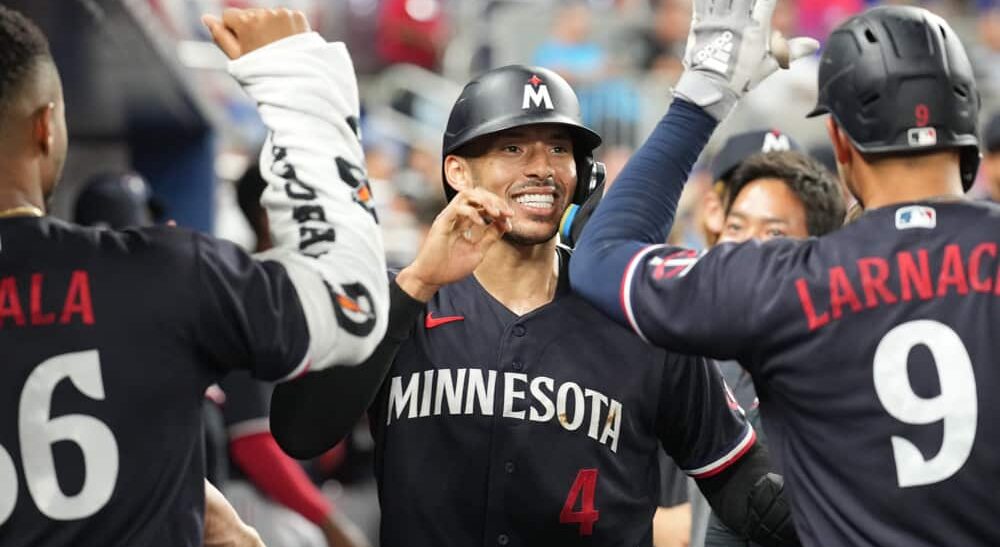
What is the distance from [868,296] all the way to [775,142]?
2510 millimetres

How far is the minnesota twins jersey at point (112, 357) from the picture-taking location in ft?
7.20

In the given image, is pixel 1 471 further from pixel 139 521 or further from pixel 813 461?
pixel 813 461

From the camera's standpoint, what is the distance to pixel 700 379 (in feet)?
10.7

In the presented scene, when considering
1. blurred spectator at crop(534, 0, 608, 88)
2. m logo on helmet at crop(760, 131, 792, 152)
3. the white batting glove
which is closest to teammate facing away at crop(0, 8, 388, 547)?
the white batting glove

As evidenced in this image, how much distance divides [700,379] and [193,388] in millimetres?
1390

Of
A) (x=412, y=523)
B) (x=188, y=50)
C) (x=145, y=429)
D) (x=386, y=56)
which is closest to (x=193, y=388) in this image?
(x=145, y=429)

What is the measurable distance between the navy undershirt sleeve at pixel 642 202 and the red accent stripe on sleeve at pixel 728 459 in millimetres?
753

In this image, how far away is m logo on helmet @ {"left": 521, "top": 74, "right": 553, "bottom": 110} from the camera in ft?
11.0

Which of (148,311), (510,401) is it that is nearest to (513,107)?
(510,401)

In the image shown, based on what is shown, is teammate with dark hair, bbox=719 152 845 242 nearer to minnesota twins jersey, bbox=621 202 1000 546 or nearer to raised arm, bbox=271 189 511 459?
raised arm, bbox=271 189 511 459

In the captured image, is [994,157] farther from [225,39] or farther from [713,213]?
[225,39]

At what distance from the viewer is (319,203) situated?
2.32 meters

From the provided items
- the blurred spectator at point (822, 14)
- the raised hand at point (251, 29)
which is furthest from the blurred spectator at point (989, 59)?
the raised hand at point (251, 29)

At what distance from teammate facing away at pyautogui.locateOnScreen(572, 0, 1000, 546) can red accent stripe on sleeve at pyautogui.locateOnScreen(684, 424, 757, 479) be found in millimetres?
581
